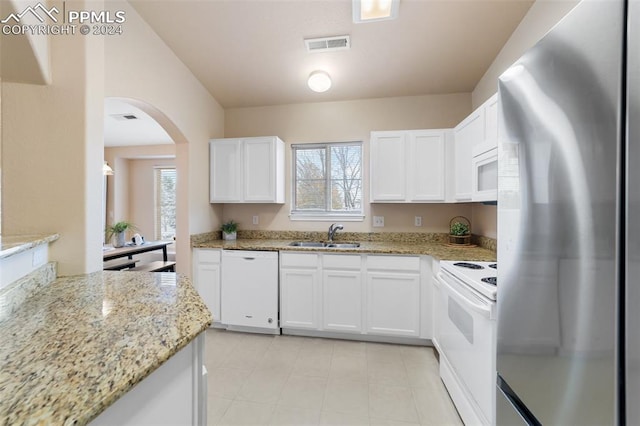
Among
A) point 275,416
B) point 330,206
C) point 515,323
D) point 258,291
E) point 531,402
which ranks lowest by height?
point 275,416

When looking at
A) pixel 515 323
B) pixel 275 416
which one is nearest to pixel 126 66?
pixel 275 416

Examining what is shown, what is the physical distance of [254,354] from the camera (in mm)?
2369

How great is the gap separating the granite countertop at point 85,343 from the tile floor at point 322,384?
1144 mm

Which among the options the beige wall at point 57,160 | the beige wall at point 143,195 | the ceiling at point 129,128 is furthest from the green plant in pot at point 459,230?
the beige wall at point 143,195

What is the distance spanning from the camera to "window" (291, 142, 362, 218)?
327cm

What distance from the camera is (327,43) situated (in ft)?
7.84

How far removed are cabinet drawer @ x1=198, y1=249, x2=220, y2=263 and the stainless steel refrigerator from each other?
8.51 feet

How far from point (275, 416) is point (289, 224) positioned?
2047mm

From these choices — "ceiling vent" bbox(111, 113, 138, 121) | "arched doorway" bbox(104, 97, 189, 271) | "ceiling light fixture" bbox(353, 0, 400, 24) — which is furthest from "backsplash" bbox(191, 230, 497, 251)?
"arched doorway" bbox(104, 97, 189, 271)

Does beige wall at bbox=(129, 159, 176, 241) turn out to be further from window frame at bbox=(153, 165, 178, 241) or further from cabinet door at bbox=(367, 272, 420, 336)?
cabinet door at bbox=(367, 272, 420, 336)

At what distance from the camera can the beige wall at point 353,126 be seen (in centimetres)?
304

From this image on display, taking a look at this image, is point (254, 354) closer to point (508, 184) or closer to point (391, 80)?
point (508, 184)

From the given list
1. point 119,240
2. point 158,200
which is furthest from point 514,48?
point 158,200

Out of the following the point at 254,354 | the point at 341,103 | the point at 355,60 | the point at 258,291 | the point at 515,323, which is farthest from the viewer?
the point at 341,103
